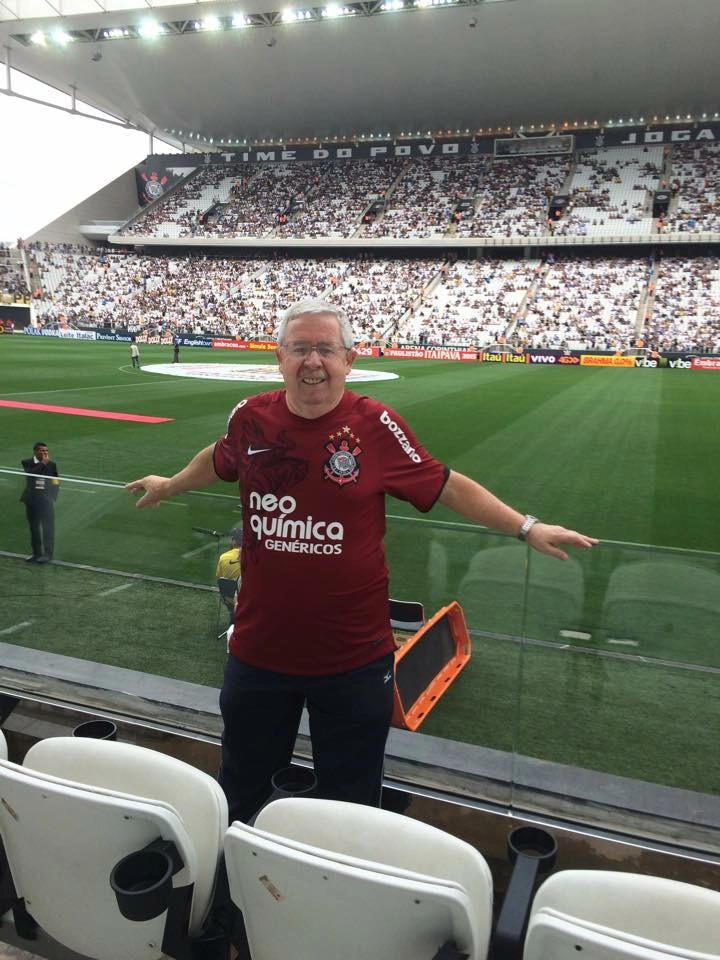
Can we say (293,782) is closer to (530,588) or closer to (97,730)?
(97,730)

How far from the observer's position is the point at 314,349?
7.72 ft

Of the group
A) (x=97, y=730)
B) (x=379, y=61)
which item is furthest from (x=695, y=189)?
(x=97, y=730)

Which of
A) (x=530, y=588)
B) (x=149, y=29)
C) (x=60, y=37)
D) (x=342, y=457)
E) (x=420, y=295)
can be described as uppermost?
(x=60, y=37)

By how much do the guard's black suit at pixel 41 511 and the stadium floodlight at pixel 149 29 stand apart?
4355 cm

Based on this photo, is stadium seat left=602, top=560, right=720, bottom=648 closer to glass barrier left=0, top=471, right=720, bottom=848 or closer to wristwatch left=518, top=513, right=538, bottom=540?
glass barrier left=0, top=471, right=720, bottom=848

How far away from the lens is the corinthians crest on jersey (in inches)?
90.3

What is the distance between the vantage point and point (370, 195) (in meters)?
58.6

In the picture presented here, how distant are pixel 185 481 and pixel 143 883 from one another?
4.79 feet

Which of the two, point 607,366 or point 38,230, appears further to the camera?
point 38,230

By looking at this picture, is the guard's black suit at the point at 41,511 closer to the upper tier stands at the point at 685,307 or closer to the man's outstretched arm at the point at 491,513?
the man's outstretched arm at the point at 491,513

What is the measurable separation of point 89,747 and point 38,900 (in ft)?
1.42

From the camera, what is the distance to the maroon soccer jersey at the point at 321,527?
7.51ft

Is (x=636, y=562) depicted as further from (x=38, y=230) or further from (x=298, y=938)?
(x=38, y=230)

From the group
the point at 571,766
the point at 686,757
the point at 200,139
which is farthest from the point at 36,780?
the point at 200,139
